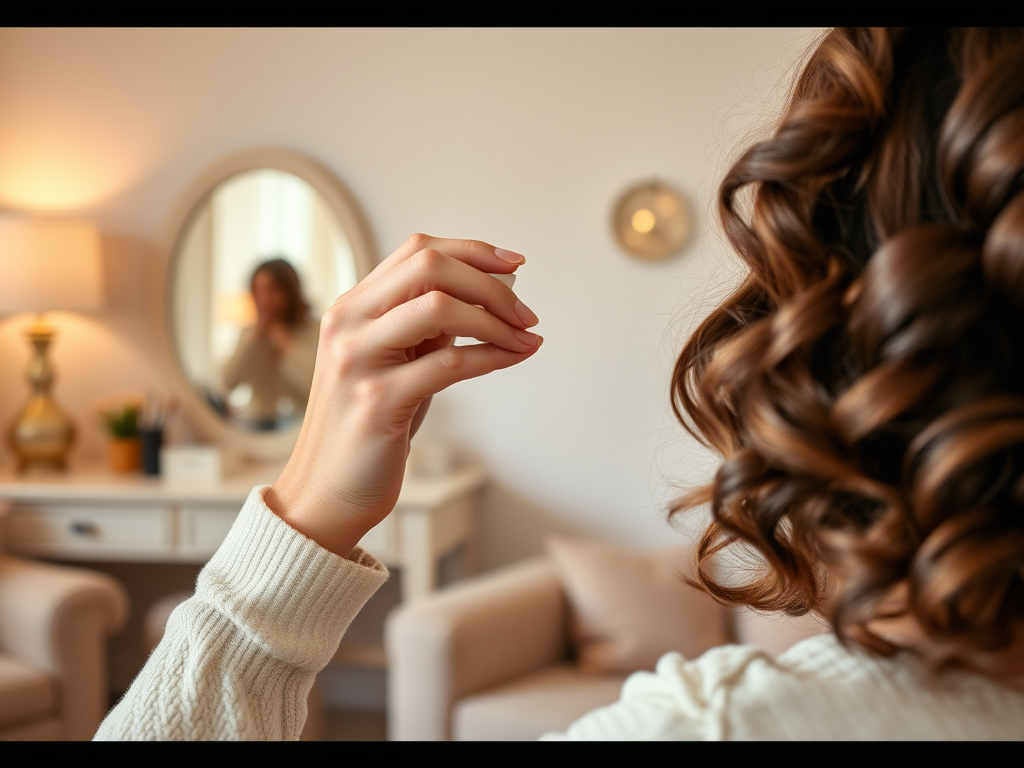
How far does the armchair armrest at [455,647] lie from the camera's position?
2.11m

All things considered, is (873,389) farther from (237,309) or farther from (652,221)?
(237,309)

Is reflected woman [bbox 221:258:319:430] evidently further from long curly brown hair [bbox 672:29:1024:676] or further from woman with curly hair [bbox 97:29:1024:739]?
long curly brown hair [bbox 672:29:1024:676]

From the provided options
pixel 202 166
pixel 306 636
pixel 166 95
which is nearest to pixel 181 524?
pixel 202 166

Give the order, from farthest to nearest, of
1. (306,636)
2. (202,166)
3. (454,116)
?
1. (202,166)
2. (454,116)
3. (306,636)

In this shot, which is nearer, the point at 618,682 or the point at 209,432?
the point at 618,682

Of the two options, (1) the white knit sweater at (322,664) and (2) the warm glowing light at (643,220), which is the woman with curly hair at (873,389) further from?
(2) the warm glowing light at (643,220)

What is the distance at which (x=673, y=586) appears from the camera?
2.34 meters

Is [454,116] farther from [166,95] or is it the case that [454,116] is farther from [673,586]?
[673,586]

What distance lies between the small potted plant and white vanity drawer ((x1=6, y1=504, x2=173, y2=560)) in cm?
24

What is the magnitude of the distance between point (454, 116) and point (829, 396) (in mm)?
2503

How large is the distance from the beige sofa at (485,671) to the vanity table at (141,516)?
305 millimetres

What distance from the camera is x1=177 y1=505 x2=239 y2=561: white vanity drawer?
2.56m

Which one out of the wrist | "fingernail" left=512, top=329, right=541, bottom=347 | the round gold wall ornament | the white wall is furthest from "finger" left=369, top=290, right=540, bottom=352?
the round gold wall ornament

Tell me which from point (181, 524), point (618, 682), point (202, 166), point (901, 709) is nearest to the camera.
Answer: point (901, 709)
